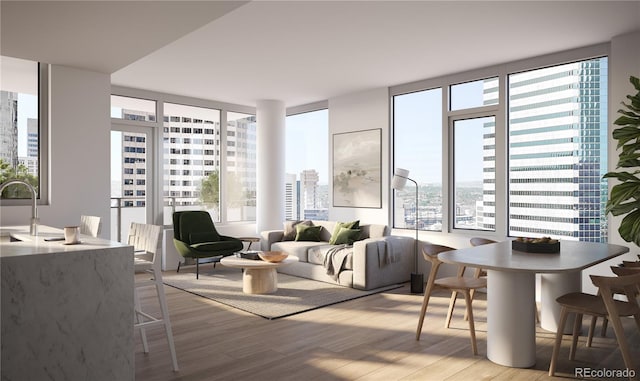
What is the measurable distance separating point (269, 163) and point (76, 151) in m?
3.87

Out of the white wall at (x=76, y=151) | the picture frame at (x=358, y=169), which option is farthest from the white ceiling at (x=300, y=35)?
the picture frame at (x=358, y=169)

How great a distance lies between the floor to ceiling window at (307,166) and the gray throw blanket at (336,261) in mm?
1974

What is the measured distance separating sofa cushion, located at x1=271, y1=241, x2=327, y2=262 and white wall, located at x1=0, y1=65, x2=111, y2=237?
9.15 ft

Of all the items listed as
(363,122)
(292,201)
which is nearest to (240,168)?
(292,201)

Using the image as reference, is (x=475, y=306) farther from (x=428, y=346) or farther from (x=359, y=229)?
(x=359, y=229)

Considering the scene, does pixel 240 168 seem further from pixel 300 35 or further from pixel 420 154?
pixel 300 35

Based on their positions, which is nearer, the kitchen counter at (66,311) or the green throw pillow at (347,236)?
the kitchen counter at (66,311)

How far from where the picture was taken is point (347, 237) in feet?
21.7

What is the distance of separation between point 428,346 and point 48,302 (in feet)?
9.05

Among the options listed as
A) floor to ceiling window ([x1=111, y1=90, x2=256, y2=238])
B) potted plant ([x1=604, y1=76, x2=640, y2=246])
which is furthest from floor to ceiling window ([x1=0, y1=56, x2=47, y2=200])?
potted plant ([x1=604, y1=76, x2=640, y2=246])

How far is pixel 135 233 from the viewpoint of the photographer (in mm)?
3418

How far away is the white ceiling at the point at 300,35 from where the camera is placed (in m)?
3.37

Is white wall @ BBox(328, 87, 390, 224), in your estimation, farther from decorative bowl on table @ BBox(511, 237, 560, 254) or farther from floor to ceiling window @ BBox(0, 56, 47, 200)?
floor to ceiling window @ BBox(0, 56, 47, 200)

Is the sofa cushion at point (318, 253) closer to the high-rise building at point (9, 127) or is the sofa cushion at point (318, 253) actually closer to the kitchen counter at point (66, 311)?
the high-rise building at point (9, 127)
